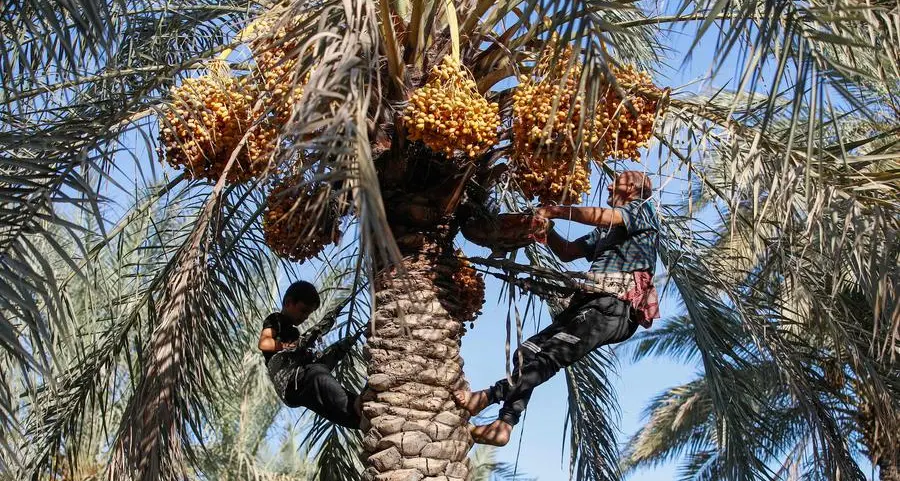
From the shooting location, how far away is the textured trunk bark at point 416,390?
3986 millimetres

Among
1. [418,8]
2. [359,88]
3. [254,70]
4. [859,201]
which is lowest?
[359,88]

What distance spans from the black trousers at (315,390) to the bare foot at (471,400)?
0.44 m

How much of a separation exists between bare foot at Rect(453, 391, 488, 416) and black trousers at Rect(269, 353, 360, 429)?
44cm

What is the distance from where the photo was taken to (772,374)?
193 inches

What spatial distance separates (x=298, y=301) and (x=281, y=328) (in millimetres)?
146

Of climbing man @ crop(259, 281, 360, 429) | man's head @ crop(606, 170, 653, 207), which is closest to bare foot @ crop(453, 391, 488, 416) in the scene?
climbing man @ crop(259, 281, 360, 429)

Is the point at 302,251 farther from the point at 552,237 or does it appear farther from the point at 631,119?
the point at 631,119

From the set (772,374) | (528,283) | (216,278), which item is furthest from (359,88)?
(772,374)

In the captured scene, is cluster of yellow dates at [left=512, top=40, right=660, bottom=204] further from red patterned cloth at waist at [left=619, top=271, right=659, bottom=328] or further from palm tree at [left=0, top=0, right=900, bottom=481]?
red patterned cloth at waist at [left=619, top=271, right=659, bottom=328]

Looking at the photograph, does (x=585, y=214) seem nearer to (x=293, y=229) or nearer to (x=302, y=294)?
(x=293, y=229)

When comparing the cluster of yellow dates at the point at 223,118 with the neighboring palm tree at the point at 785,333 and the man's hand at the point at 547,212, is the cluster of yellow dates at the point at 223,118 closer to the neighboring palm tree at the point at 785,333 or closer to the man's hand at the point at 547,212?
the man's hand at the point at 547,212

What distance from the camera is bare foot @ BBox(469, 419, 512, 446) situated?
14.3 feet

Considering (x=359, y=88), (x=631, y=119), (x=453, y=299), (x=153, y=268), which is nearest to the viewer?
(x=359, y=88)

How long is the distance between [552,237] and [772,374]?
1.22m
